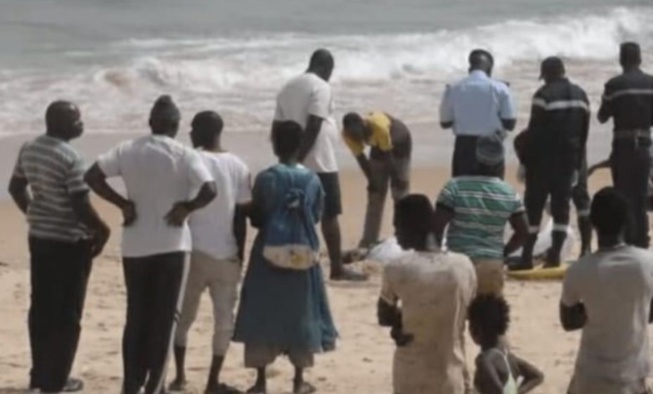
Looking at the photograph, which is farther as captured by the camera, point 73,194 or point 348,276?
point 348,276

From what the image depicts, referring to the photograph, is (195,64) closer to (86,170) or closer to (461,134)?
(461,134)

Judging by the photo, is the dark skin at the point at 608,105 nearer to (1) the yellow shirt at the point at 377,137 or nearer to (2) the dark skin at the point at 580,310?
(1) the yellow shirt at the point at 377,137

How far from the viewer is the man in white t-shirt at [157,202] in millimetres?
10039

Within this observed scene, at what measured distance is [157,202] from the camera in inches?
396

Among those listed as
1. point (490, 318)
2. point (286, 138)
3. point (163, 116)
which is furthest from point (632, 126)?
point (490, 318)

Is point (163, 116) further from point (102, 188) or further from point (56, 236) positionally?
point (56, 236)

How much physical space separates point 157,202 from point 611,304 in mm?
2570

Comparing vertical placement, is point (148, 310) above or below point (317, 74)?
below

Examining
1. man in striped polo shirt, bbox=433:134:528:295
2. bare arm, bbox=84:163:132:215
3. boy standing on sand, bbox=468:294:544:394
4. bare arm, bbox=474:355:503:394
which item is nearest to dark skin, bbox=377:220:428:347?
boy standing on sand, bbox=468:294:544:394

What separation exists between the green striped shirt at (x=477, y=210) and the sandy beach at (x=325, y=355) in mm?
1249

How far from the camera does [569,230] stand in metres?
14.4

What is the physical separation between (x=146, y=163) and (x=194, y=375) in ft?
5.68

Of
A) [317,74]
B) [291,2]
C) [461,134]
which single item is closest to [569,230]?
[461,134]

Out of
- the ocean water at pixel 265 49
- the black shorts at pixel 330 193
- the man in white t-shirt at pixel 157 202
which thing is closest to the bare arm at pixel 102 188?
the man in white t-shirt at pixel 157 202
